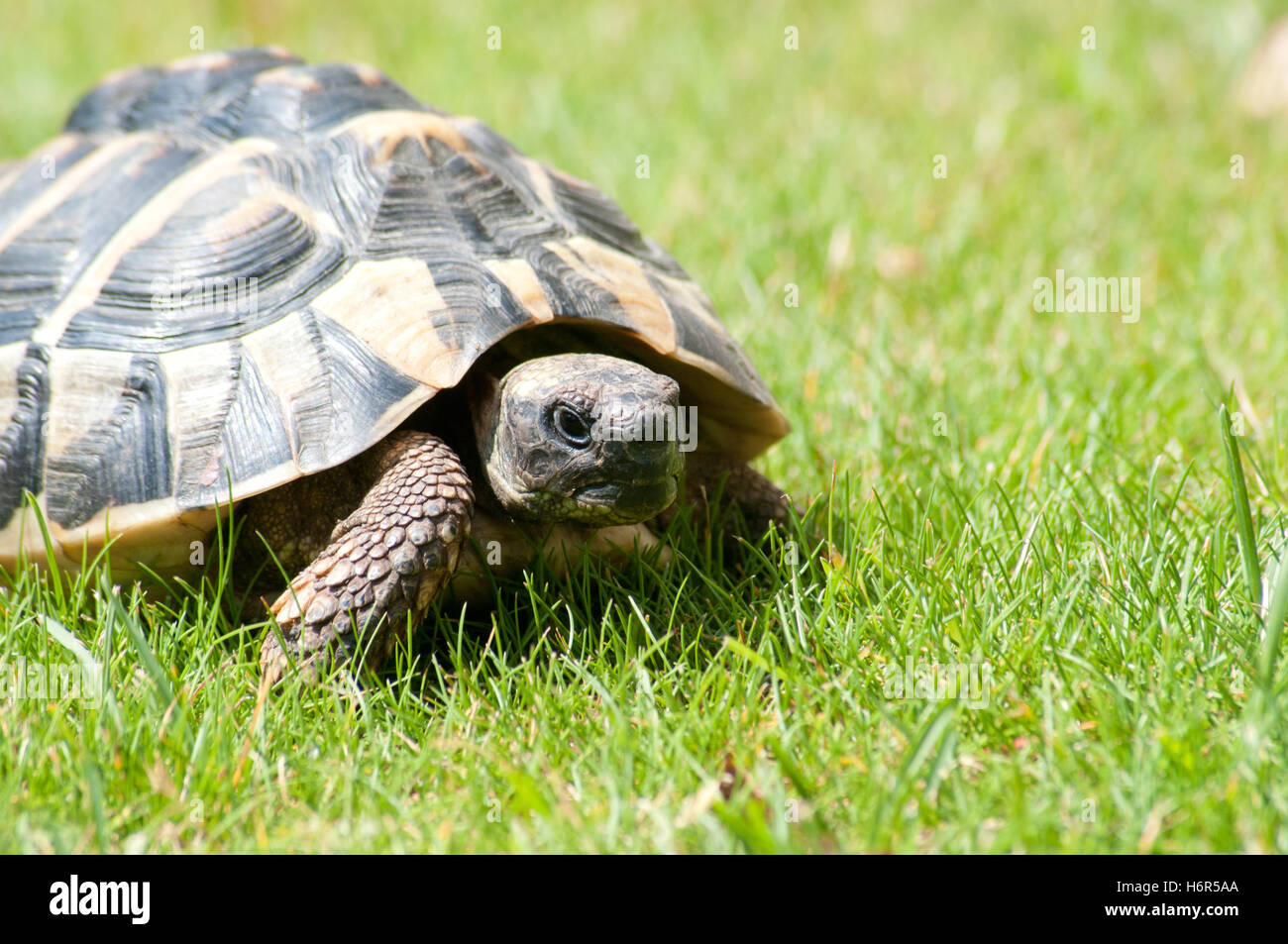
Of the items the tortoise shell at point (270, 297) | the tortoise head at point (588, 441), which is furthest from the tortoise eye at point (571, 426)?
the tortoise shell at point (270, 297)

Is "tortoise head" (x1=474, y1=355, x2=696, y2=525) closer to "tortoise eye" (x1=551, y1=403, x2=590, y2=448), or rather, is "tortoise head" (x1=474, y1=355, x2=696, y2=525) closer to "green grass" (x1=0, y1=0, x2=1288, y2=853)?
"tortoise eye" (x1=551, y1=403, x2=590, y2=448)

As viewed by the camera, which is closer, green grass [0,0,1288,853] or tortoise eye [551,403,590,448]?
green grass [0,0,1288,853]

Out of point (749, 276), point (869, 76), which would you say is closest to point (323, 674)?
point (749, 276)

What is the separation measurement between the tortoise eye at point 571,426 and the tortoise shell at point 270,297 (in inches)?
9.6

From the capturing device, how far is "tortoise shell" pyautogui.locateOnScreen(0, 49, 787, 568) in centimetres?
253

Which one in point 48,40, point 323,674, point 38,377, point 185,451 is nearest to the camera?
point 323,674

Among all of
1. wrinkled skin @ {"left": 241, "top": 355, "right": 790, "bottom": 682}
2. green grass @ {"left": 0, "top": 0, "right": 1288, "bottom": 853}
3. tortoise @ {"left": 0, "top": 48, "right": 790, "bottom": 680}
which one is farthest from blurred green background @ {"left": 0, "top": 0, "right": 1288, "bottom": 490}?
wrinkled skin @ {"left": 241, "top": 355, "right": 790, "bottom": 682}

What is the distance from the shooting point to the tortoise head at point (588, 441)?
7.79ft

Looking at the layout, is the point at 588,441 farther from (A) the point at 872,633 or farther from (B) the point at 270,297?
(B) the point at 270,297

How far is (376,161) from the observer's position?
113 inches

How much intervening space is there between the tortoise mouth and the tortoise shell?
1.31ft
